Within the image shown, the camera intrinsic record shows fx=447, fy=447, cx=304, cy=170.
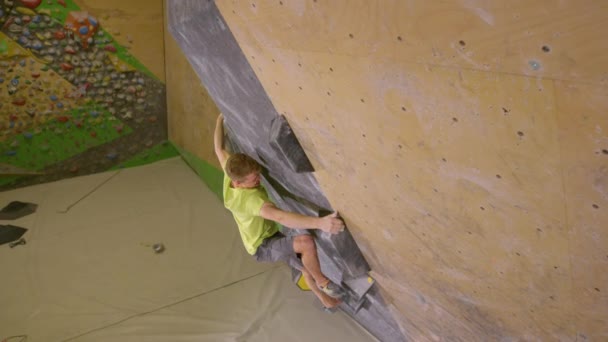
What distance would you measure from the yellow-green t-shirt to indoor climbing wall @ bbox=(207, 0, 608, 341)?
0.50 meters

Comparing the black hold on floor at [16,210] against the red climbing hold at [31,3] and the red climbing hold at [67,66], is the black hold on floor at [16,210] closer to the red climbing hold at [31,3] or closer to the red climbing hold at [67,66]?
the red climbing hold at [67,66]

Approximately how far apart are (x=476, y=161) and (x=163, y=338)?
7.67 ft

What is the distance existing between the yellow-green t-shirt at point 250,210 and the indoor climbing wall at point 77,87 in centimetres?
286

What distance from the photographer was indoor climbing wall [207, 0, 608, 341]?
2.15 ft

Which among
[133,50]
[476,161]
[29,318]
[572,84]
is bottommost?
[29,318]

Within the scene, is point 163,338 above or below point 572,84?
below

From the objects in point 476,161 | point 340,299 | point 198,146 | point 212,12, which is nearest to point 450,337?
point 340,299

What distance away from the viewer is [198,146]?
4.22 m

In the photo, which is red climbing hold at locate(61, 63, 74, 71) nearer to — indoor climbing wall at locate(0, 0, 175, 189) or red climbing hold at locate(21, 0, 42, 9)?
indoor climbing wall at locate(0, 0, 175, 189)

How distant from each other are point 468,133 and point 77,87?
427 cm

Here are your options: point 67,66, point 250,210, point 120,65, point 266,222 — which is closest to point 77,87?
point 67,66

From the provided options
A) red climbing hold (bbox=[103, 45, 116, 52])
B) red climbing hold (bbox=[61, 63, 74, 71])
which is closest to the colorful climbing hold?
red climbing hold (bbox=[61, 63, 74, 71])

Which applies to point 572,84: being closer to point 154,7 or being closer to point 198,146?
point 198,146

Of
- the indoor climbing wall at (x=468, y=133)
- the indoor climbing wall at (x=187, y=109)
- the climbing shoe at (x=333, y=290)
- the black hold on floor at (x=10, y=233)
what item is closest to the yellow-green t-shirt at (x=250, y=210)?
the climbing shoe at (x=333, y=290)
